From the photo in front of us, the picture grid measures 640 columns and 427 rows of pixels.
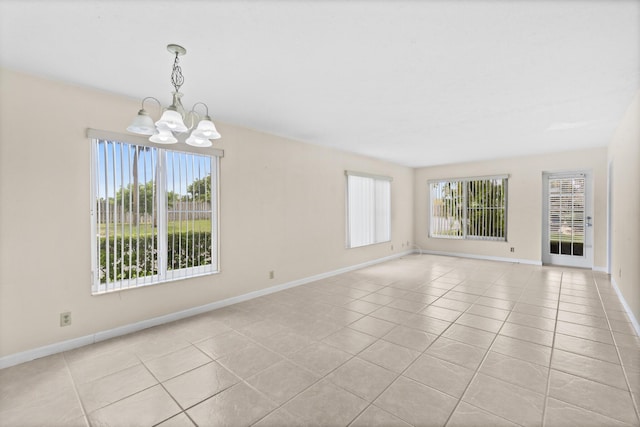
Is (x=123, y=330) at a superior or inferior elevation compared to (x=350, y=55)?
inferior

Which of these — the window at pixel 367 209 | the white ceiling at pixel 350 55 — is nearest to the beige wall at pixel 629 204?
the white ceiling at pixel 350 55

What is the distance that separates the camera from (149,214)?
313cm

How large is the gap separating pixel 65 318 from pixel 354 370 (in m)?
2.59

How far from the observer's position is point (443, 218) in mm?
7676

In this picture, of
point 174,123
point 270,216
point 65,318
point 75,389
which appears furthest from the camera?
point 270,216

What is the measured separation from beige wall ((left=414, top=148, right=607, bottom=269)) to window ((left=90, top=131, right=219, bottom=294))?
6.02 m

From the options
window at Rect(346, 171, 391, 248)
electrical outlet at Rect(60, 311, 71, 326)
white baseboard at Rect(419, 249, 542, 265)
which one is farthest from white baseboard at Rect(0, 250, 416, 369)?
white baseboard at Rect(419, 249, 542, 265)

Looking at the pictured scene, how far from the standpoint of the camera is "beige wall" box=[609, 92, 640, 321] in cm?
291

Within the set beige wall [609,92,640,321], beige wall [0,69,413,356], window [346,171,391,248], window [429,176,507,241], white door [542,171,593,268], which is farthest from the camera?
window [429,176,507,241]

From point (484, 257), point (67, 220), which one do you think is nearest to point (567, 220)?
point (484, 257)

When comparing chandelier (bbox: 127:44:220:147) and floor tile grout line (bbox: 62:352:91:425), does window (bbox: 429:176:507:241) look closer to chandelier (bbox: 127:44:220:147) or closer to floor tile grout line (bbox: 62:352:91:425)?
chandelier (bbox: 127:44:220:147)

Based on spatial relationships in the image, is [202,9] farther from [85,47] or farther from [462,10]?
[462,10]

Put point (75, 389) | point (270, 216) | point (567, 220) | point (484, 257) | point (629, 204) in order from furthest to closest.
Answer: point (484, 257), point (567, 220), point (270, 216), point (629, 204), point (75, 389)

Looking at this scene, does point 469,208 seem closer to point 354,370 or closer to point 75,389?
point 354,370
